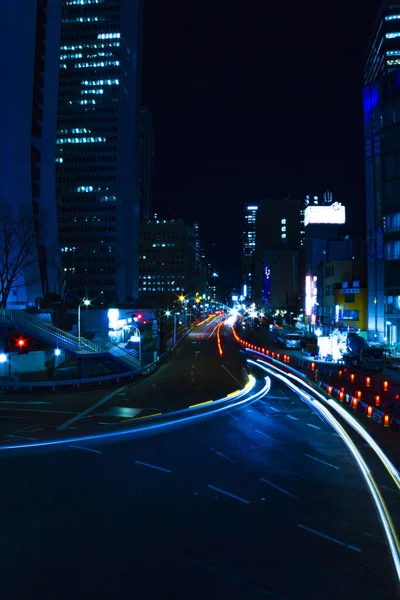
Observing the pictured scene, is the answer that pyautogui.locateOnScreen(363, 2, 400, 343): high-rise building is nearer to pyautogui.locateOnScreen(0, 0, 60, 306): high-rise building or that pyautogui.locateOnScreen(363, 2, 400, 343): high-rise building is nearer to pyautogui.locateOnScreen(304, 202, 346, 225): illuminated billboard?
pyautogui.locateOnScreen(0, 0, 60, 306): high-rise building

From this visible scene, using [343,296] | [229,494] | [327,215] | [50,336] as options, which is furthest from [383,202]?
[229,494]

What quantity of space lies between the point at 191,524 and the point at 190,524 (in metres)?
0.02

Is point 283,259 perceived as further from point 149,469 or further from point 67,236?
point 149,469

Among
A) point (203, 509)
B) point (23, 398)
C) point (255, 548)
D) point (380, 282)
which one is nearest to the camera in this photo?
point (255, 548)

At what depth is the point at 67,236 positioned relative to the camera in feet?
468

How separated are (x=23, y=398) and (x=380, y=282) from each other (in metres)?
45.0

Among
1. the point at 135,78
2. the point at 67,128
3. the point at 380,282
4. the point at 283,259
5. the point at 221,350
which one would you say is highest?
the point at 135,78

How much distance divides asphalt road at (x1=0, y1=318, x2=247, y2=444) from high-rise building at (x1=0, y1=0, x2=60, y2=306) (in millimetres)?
28170

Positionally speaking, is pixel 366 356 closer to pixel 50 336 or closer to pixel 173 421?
pixel 173 421

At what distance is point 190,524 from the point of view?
34.1 feet

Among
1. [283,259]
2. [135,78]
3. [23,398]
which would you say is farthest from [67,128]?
[23,398]

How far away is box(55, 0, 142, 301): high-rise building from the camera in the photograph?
13700cm

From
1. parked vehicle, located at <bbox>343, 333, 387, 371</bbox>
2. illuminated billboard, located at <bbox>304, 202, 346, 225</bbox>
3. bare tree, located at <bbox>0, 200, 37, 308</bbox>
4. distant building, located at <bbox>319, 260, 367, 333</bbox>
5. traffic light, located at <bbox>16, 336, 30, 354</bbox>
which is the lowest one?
parked vehicle, located at <bbox>343, 333, 387, 371</bbox>

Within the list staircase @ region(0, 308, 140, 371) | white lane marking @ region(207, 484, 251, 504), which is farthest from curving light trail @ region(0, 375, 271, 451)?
staircase @ region(0, 308, 140, 371)
